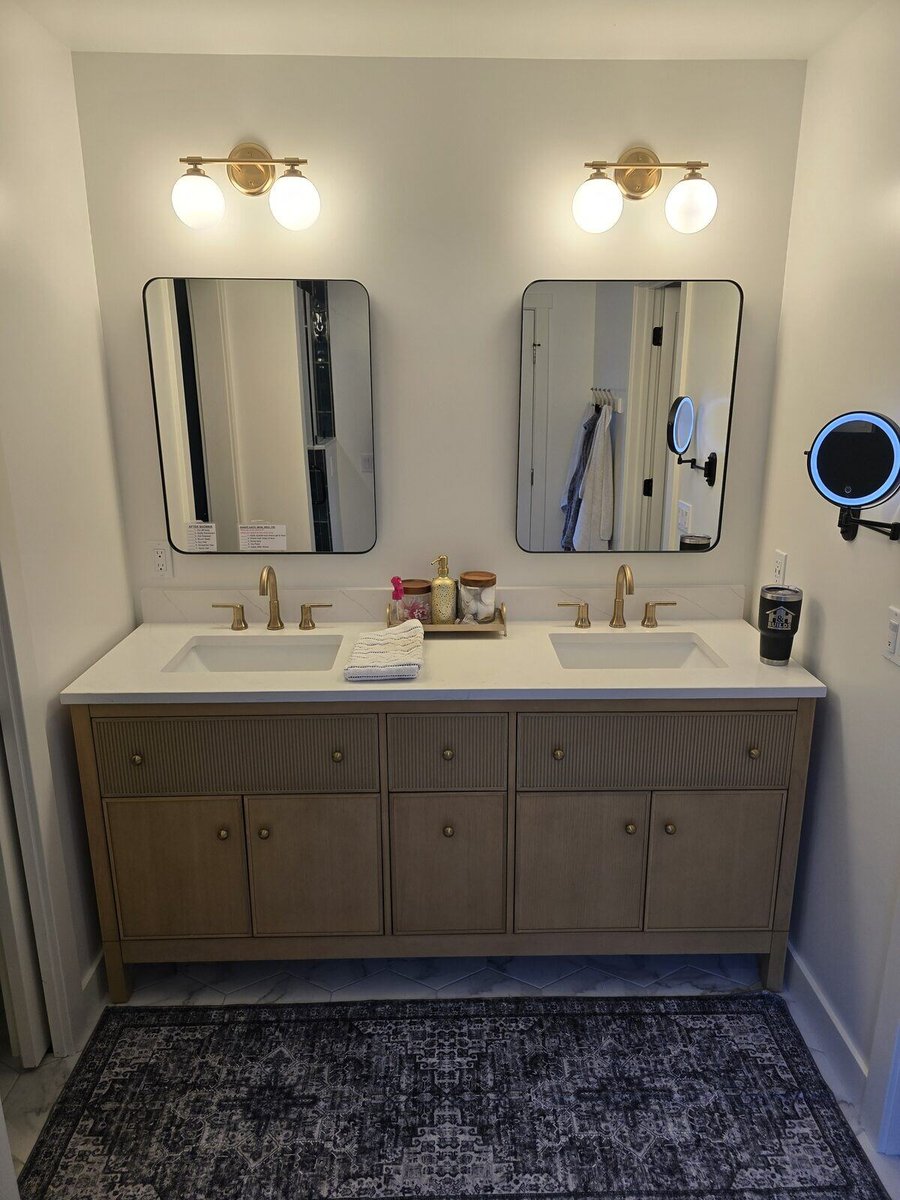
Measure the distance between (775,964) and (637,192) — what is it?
2129 millimetres

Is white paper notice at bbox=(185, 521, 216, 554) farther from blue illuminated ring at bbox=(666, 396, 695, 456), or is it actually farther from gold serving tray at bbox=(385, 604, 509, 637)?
blue illuminated ring at bbox=(666, 396, 695, 456)

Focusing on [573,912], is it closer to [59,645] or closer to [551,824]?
[551,824]

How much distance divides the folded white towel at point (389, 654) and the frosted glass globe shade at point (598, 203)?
3.90 ft

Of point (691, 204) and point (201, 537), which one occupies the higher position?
point (691, 204)

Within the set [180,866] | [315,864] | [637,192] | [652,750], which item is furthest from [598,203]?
[180,866]

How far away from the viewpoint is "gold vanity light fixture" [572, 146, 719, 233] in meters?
2.10

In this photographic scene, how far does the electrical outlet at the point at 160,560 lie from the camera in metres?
2.40

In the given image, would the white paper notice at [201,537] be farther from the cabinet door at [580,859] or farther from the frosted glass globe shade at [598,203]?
the frosted glass globe shade at [598,203]

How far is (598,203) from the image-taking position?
2.11 meters

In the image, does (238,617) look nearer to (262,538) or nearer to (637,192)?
(262,538)

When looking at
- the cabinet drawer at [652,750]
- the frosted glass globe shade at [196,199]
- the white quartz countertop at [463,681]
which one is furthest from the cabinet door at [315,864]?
the frosted glass globe shade at [196,199]

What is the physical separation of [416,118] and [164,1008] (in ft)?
8.12

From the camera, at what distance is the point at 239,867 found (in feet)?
6.75

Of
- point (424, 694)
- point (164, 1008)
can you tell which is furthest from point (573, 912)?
point (164, 1008)
